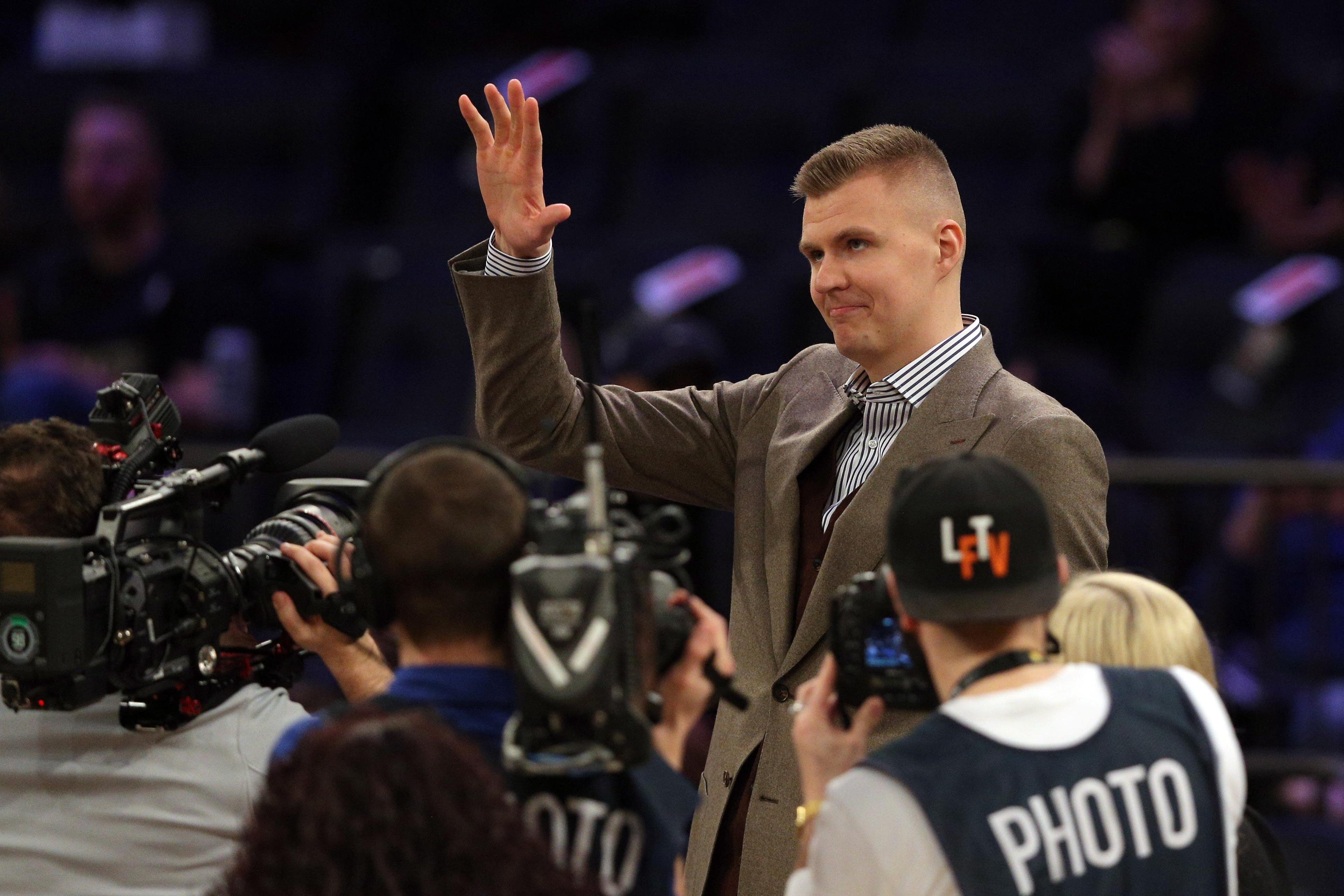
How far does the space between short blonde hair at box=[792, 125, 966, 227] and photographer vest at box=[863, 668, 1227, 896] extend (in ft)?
3.55

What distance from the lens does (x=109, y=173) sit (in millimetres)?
6336

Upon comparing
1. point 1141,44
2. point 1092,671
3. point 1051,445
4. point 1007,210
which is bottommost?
point 1092,671

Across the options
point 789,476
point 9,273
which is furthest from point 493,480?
point 9,273

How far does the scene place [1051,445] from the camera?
2422 millimetres

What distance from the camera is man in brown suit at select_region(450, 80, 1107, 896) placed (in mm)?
2486

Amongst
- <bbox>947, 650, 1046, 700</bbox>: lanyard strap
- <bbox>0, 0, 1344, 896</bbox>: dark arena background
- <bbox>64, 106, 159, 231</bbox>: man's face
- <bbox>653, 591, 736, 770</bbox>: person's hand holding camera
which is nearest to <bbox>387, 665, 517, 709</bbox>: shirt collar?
<bbox>653, 591, 736, 770</bbox>: person's hand holding camera

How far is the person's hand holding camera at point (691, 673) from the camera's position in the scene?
72.3 inches

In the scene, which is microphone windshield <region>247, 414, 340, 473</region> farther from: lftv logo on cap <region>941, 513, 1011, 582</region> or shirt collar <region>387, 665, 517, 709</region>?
lftv logo on cap <region>941, 513, 1011, 582</region>

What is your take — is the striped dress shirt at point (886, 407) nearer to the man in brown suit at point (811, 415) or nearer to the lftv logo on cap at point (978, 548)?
the man in brown suit at point (811, 415)

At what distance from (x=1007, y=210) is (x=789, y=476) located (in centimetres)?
372

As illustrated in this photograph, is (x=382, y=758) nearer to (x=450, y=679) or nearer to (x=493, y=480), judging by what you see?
(x=450, y=679)

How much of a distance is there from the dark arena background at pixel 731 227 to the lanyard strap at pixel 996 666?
2.70 meters

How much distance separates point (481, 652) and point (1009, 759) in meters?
0.58

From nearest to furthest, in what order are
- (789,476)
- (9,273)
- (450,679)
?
1. (450,679)
2. (789,476)
3. (9,273)
